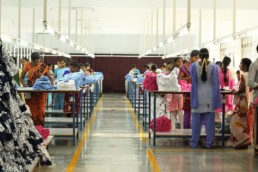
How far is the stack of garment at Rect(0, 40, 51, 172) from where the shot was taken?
5156 millimetres

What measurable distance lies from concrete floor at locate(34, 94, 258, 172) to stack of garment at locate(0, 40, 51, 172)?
1.37 metres

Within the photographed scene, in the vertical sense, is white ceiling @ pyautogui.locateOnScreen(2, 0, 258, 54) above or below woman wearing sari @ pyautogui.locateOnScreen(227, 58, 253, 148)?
above

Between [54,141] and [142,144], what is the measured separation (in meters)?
1.61

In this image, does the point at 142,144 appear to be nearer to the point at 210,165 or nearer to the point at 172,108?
the point at 172,108

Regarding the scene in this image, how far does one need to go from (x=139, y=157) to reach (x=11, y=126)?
3.53 meters

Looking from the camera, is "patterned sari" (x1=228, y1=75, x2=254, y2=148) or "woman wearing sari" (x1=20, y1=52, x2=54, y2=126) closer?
"patterned sari" (x1=228, y1=75, x2=254, y2=148)

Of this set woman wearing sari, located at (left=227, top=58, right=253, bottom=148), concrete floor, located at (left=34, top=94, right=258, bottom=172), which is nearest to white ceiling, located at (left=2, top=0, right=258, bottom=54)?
concrete floor, located at (left=34, top=94, right=258, bottom=172)

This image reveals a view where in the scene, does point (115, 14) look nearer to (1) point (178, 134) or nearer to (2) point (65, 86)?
(2) point (65, 86)

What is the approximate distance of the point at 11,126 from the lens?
5.33 metres

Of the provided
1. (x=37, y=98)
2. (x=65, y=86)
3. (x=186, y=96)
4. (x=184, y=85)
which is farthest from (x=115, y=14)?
(x=37, y=98)

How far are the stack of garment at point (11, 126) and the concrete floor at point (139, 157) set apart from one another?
1374mm

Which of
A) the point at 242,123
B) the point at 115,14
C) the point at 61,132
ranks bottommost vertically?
the point at 61,132

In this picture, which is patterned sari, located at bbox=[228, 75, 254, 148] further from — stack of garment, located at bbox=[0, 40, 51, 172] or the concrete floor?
stack of garment, located at bbox=[0, 40, 51, 172]

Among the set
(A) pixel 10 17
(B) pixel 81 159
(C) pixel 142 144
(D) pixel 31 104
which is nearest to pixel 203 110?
(C) pixel 142 144
